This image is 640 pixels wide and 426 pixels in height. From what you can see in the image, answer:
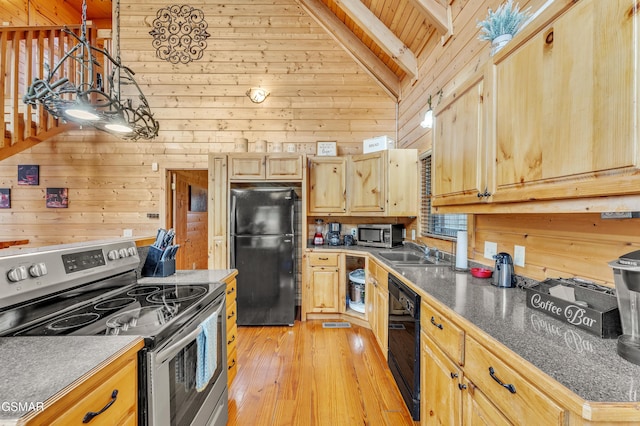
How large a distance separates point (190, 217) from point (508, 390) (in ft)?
15.4

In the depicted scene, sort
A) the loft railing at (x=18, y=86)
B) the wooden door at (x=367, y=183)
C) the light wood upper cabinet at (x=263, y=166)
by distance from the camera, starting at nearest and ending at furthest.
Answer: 1. the loft railing at (x=18, y=86)
2. the wooden door at (x=367, y=183)
3. the light wood upper cabinet at (x=263, y=166)

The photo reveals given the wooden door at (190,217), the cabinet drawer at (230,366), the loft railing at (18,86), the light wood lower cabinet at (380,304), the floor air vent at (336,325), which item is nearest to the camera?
the cabinet drawer at (230,366)

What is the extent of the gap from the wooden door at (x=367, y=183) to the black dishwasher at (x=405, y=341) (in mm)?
1356

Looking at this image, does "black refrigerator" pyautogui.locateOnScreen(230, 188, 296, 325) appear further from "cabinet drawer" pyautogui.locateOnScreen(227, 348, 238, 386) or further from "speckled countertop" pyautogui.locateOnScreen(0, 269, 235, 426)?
"speckled countertop" pyautogui.locateOnScreen(0, 269, 235, 426)

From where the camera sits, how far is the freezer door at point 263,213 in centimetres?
329

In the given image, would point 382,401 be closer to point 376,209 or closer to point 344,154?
point 376,209

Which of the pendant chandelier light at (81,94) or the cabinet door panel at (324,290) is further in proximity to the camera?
the cabinet door panel at (324,290)

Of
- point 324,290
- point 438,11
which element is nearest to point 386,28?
point 438,11

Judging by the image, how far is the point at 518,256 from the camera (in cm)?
164

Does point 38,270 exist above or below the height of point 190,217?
below

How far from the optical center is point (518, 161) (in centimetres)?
119

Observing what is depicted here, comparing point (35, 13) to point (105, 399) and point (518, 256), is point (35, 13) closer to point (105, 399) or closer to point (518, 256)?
point (105, 399)

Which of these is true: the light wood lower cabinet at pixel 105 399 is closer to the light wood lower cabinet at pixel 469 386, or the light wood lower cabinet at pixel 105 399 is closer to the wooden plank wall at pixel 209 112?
the light wood lower cabinet at pixel 469 386

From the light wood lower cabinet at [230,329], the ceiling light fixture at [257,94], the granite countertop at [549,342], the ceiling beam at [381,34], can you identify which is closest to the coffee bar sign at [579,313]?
the granite countertop at [549,342]
